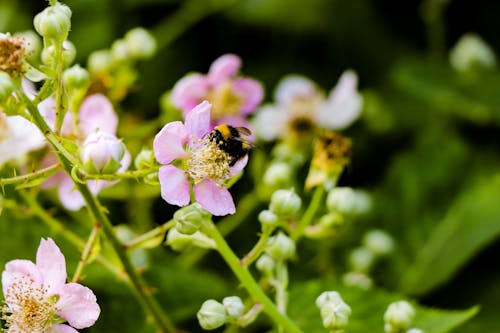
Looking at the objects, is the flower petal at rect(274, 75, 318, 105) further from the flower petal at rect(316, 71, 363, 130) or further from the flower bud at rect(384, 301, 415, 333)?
the flower bud at rect(384, 301, 415, 333)

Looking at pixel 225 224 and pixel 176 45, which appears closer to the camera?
pixel 225 224

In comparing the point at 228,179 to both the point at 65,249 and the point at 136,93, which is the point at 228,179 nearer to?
the point at 65,249

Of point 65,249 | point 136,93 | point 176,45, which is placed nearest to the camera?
point 65,249

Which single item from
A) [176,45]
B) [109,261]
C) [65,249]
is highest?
[176,45]

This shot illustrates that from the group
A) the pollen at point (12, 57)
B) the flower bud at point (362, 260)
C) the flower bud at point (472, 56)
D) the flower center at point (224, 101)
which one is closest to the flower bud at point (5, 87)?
the pollen at point (12, 57)

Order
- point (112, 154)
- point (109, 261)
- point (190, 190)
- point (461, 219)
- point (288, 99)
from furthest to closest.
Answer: point (288, 99), point (461, 219), point (109, 261), point (190, 190), point (112, 154)

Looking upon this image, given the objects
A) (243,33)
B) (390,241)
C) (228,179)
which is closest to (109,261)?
(228,179)
